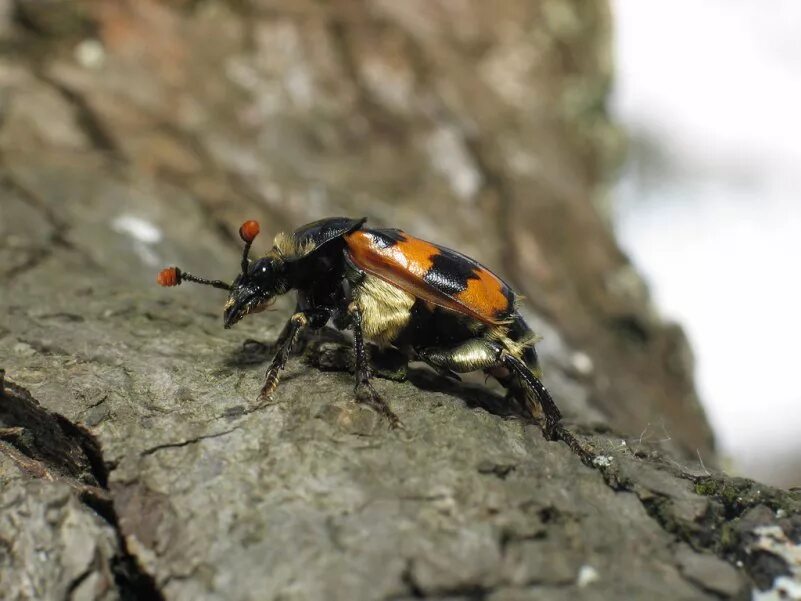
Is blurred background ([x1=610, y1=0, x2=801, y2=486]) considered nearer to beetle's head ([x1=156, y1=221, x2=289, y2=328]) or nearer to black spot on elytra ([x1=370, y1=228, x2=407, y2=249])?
black spot on elytra ([x1=370, y1=228, x2=407, y2=249])

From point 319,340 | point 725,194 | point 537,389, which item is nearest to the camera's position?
point 537,389

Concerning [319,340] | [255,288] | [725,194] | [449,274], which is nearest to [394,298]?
[449,274]

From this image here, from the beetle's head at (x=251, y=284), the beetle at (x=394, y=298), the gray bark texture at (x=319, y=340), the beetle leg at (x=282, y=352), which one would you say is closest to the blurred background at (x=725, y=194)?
the gray bark texture at (x=319, y=340)

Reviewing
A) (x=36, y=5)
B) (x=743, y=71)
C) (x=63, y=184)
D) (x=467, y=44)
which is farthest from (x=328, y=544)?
(x=743, y=71)

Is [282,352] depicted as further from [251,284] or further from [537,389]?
[537,389]

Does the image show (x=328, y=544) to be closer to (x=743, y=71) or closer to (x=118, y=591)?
(x=118, y=591)

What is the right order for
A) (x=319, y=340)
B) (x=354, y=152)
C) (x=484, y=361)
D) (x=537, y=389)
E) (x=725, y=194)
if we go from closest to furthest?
(x=537, y=389) → (x=484, y=361) → (x=319, y=340) → (x=354, y=152) → (x=725, y=194)

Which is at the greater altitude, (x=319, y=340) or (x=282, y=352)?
(x=319, y=340)
